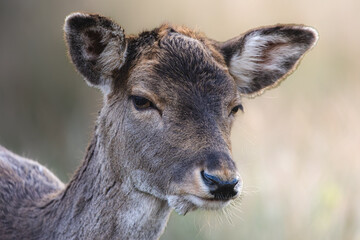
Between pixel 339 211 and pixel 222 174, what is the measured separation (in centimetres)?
340

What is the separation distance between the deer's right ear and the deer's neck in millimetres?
559

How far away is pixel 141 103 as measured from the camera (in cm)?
595

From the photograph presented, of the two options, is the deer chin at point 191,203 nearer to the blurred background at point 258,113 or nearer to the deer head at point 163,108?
the deer head at point 163,108

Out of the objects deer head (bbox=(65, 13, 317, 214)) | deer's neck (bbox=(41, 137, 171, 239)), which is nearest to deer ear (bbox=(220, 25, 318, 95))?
deer head (bbox=(65, 13, 317, 214))

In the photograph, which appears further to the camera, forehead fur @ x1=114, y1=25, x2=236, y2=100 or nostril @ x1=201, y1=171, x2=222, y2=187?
forehead fur @ x1=114, y1=25, x2=236, y2=100

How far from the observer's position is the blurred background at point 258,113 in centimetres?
860

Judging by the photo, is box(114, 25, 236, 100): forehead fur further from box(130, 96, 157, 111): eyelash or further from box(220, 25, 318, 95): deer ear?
box(220, 25, 318, 95): deer ear

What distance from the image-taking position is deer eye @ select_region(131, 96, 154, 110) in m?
5.92

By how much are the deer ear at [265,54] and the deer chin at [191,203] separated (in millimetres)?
1459

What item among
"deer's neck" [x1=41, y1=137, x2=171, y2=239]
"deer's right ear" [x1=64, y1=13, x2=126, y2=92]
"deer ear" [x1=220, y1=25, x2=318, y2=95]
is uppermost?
"deer's right ear" [x1=64, y1=13, x2=126, y2=92]

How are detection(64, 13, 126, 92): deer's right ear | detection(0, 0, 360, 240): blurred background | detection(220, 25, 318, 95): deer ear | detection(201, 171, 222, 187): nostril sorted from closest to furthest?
detection(201, 171, 222, 187): nostril
detection(64, 13, 126, 92): deer's right ear
detection(220, 25, 318, 95): deer ear
detection(0, 0, 360, 240): blurred background

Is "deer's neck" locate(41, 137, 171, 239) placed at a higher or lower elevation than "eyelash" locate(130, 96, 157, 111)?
lower

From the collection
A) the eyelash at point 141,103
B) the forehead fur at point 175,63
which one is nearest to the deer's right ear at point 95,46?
the forehead fur at point 175,63

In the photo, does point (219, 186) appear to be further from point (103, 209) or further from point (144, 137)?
point (103, 209)
